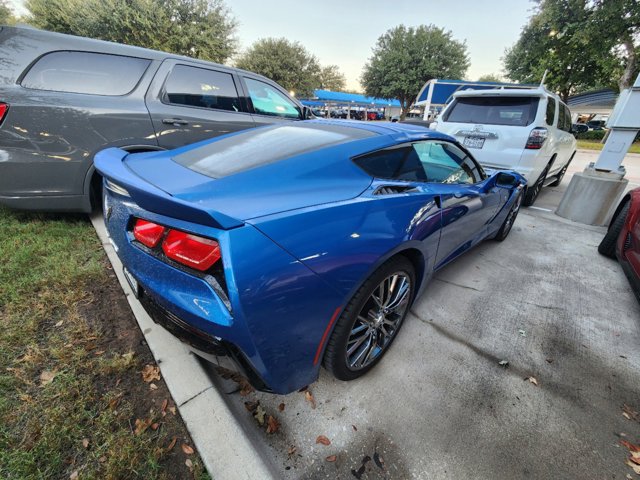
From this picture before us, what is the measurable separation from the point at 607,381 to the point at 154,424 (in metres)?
2.74

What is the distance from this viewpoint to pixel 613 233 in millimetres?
3451

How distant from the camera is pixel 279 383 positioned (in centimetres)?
129

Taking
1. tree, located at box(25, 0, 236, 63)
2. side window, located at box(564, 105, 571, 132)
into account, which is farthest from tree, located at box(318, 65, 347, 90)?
side window, located at box(564, 105, 571, 132)

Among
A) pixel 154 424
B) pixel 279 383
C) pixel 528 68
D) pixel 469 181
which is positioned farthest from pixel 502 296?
pixel 528 68

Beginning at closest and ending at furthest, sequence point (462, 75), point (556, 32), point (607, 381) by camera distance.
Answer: point (607, 381) < point (556, 32) < point (462, 75)

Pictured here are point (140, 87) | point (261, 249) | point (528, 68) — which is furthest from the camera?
point (528, 68)

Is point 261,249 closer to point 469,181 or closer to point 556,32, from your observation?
point 469,181

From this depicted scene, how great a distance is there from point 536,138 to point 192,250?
512cm

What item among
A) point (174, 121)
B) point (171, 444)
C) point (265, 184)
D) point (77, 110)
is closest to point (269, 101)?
point (174, 121)

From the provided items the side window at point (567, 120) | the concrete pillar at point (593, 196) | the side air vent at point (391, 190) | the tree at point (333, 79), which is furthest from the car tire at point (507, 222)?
the tree at point (333, 79)

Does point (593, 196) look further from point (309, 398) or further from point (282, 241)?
point (282, 241)

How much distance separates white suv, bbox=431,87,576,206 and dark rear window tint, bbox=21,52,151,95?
467 centimetres

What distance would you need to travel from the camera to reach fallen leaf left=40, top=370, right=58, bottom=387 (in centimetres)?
156

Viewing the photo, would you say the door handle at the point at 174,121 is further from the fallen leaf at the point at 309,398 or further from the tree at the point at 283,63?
the tree at the point at 283,63
